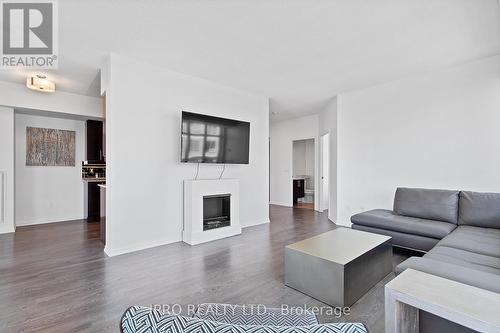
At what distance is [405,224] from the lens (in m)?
3.07

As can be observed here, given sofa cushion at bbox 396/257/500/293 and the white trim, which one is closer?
sofa cushion at bbox 396/257/500/293

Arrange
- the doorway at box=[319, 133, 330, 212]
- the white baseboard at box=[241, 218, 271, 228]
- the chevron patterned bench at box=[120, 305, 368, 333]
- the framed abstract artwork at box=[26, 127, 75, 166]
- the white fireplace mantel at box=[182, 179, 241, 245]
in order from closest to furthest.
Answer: the chevron patterned bench at box=[120, 305, 368, 333]
the white fireplace mantel at box=[182, 179, 241, 245]
the white baseboard at box=[241, 218, 271, 228]
the framed abstract artwork at box=[26, 127, 75, 166]
the doorway at box=[319, 133, 330, 212]

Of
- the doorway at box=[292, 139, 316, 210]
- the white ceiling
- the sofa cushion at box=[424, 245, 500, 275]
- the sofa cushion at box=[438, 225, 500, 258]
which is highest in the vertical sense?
the white ceiling

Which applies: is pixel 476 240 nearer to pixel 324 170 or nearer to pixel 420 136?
pixel 420 136

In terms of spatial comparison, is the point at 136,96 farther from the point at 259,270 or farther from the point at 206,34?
the point at 259,270

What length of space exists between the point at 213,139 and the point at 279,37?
192cm

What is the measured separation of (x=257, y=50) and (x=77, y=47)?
229 centimetres

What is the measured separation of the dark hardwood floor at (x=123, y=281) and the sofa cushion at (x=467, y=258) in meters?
0.59

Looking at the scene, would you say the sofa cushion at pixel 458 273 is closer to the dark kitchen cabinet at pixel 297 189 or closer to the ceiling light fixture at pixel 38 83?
the ceiling light fixture at pixel 38 83

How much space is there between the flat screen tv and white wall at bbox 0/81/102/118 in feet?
9.06

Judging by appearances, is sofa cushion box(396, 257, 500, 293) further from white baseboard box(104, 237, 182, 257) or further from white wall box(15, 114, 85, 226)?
white wall box(15, 114, 85, 226)

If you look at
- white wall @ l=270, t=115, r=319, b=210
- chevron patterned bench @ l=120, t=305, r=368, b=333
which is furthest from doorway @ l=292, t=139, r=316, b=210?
chevron patterned bench @ l=120, t=305, r=368, b=333

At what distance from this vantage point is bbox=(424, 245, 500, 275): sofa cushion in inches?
71.0

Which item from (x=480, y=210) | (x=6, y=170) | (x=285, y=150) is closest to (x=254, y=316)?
(x=480, y=210)
